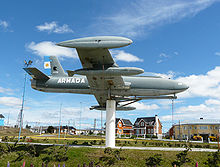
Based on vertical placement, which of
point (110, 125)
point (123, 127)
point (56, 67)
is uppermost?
point (56, 67)

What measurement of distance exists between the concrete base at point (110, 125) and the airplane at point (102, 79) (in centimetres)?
91

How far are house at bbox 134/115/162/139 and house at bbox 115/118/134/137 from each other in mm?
3561

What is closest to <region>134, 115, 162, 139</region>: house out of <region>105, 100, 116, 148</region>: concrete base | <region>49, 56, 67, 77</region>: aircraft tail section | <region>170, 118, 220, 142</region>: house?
<region>170, 118, 220, 142</region>: house

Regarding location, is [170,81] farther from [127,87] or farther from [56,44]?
[56,44]

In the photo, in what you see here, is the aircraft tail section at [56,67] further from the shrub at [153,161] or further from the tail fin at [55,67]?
the shrub at [153,161]

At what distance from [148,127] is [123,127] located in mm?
9341

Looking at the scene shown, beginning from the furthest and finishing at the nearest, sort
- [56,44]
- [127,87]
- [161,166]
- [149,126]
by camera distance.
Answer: [149,126] → [127,87] → [56,44] → [161,166]

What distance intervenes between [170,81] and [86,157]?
40.4 feet

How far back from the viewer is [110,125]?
2002 centimetres

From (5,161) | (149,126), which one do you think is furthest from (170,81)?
(149,126)

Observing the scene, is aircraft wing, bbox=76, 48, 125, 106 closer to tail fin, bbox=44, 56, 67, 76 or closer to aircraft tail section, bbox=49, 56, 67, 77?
aircraft tail section, bbox=49, 56, 67, 77

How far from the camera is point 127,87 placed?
2106 centimetres

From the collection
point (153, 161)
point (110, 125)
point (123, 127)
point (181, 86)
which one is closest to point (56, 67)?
point (110, 125)

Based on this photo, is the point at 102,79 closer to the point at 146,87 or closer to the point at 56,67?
the point at 146,87
